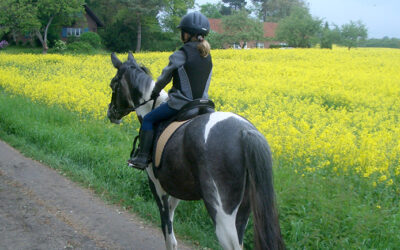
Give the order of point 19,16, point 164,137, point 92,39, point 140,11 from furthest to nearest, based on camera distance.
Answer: point 140,11, point 92,39, point 19,16, point 164,137

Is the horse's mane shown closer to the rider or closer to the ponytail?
the rider

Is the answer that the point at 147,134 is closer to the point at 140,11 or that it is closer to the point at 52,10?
the point at 52,10

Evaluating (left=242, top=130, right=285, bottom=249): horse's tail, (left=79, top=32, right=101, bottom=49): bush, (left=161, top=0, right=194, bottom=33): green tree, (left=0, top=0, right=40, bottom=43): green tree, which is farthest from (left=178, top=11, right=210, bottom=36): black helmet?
(left=161, top=0, right=194, bottom=33): green tree

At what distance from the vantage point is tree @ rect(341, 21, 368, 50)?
48.2m

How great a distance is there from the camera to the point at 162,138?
3.57 meters

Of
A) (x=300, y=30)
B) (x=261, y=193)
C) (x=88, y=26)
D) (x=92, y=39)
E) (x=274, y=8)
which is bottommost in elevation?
(x=261, y=193)

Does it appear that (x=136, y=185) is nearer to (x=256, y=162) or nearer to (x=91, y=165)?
(x=91, y=165)

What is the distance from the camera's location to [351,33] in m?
48.2

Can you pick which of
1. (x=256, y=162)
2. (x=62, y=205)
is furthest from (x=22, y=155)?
(x=256, y=162)

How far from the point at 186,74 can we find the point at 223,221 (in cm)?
138

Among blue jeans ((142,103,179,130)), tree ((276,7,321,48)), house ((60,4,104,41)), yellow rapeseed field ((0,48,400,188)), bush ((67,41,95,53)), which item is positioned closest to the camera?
blue jeans ((142,103,179,130))

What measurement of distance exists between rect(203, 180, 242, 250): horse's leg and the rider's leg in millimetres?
1040

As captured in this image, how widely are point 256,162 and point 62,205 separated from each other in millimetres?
3724

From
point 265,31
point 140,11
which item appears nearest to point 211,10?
point 265,31
